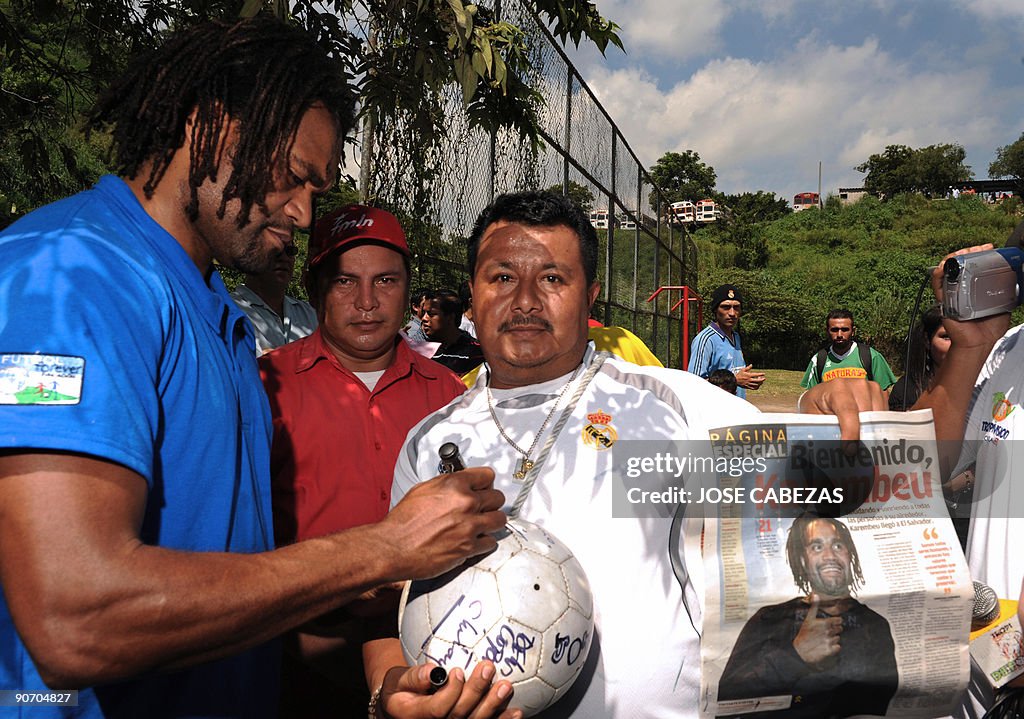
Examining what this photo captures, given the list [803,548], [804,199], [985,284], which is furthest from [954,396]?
[804,199]

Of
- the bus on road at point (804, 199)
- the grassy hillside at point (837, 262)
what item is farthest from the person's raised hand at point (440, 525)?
the bus on road at point (804, 199)

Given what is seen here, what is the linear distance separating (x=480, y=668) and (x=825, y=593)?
0.76 meters

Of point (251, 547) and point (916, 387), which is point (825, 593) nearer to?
point (251, 547)

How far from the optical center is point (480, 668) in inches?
60.6

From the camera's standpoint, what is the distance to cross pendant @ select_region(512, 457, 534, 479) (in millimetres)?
2021

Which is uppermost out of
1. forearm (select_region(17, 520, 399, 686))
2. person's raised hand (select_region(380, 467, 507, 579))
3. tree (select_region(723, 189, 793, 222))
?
tree (select_region(723, 189, 793, 222))

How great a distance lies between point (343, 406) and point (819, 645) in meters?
1.77

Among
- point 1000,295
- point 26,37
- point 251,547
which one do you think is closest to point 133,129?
point 251,547

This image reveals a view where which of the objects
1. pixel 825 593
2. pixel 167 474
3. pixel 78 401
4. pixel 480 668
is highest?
pixel 78 401

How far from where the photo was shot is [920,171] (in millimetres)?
75750

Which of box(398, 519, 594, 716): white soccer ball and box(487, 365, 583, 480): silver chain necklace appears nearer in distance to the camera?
box(398, 519, 594, 716): white soccer ball

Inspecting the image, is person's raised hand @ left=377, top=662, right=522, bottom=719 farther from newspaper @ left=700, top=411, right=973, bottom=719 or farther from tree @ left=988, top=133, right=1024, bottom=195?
tree @ left=988, top=133, right=1024, bottom=195

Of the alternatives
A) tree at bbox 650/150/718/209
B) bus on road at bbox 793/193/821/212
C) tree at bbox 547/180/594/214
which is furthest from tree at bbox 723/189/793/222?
tree at bbox 547/180/594/214

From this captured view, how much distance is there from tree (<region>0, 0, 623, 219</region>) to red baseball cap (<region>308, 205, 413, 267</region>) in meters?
0.60
